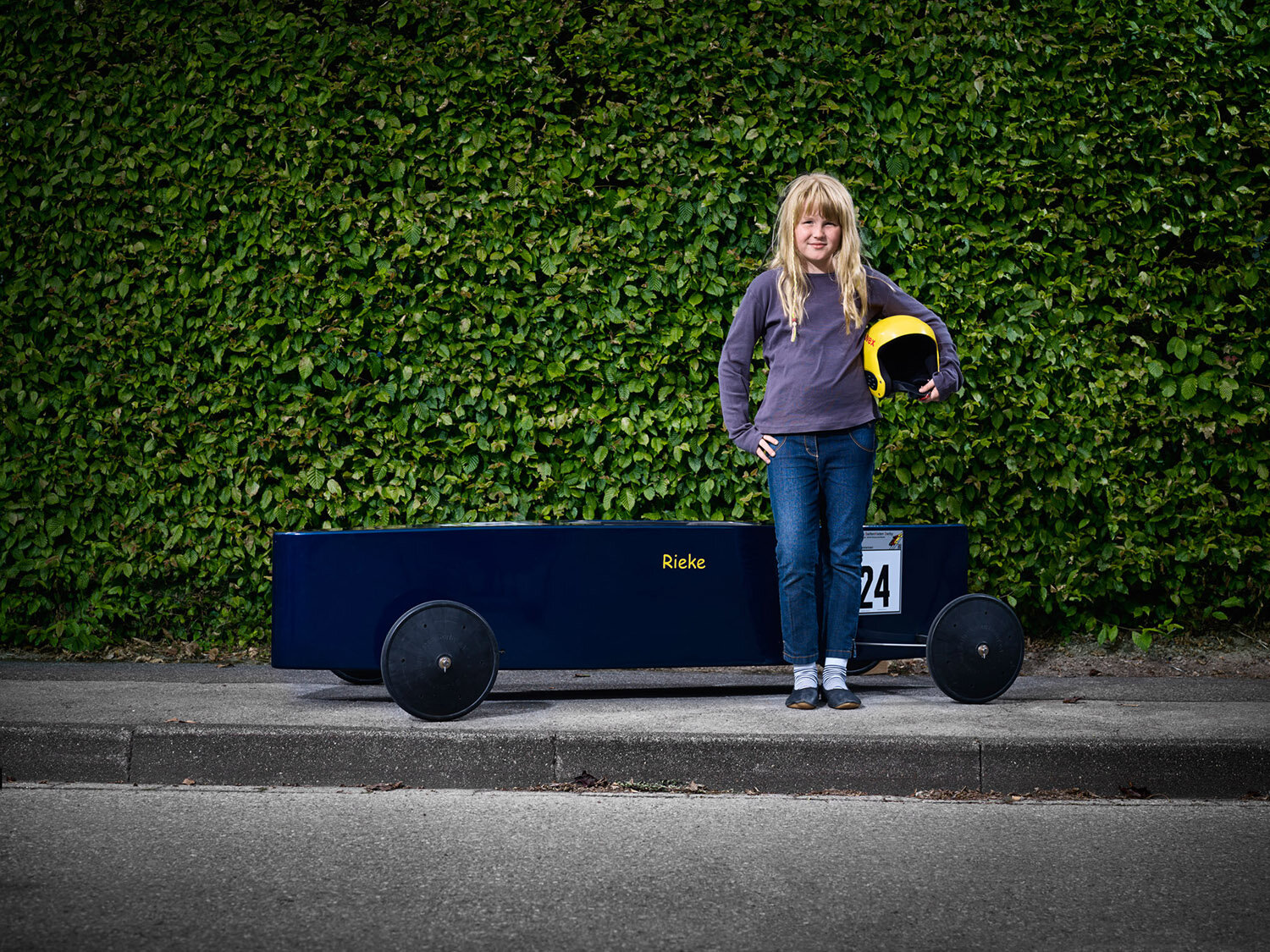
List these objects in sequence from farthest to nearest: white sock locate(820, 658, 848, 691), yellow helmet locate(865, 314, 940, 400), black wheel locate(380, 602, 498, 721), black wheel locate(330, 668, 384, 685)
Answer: black wheel locate(330, 668, 384, 685)
white sock locate(820, 658, 848, 691)
yellow helmet locate(865, 314, 940, 400)
black wheel locate(380, 602, 498, 721)

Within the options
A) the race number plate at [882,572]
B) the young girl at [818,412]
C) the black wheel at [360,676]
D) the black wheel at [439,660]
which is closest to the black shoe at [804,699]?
the young girl at [818,412]

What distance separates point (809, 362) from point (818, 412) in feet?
0.61

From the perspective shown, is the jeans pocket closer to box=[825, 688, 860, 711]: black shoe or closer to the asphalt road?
box=[825, 688, 860, 711]: black shoe

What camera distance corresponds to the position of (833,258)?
173 inches

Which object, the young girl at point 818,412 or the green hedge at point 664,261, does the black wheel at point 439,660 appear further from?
the green hedge at point 664,261

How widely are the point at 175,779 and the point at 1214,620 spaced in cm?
449

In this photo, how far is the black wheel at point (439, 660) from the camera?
13.0ft

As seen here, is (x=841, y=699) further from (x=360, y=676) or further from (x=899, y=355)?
(x=360, y=676)

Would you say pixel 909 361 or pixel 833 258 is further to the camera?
pixel 909 361

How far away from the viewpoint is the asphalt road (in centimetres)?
253

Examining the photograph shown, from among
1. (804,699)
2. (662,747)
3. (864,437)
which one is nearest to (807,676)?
(804,699)

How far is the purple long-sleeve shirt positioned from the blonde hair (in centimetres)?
3

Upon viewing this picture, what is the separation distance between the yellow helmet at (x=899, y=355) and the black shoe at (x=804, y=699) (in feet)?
3.63

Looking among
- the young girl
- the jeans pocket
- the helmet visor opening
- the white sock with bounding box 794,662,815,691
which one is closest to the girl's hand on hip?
the young girl
